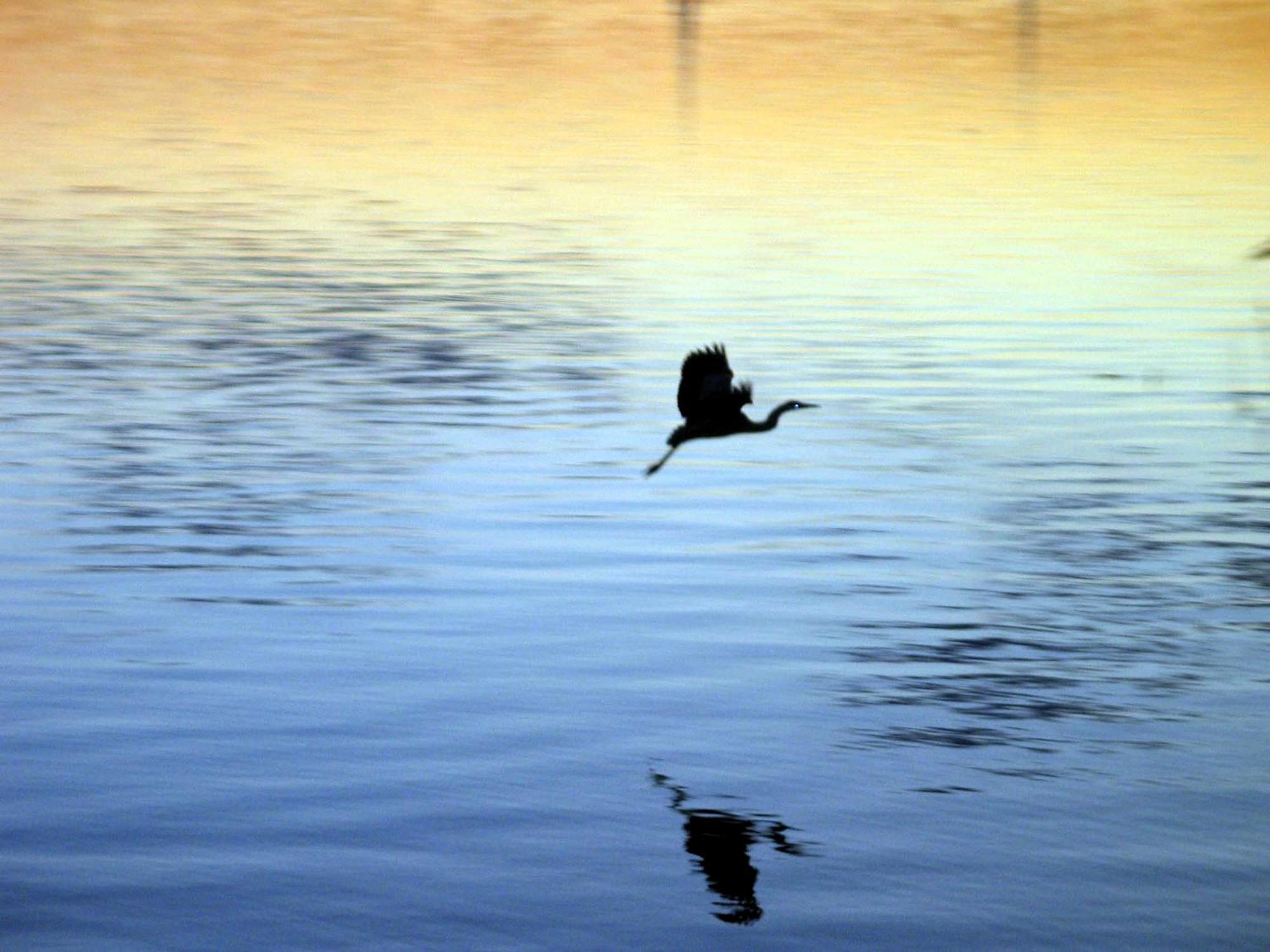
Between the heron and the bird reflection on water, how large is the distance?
3371 millimetres

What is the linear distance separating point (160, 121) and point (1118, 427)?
2842 cm

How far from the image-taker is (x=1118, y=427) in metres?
19.8

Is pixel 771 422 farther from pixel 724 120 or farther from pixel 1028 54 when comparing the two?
pixel 1028 54

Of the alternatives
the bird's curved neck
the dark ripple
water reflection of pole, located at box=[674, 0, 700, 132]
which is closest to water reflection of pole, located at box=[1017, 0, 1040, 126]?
water reflection of pole, located at box=[674, 0, 700, 132]

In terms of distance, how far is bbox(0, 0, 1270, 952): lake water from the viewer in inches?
408

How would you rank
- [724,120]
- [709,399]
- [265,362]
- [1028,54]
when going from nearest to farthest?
[709,399]
[265,362]
[724,120]
[1028,54]

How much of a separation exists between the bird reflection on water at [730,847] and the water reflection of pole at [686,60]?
33.2m

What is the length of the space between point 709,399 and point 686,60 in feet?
143

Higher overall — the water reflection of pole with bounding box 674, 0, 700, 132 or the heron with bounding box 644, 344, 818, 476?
the water reflection of pole with bounding box 674, 0, 700, 132

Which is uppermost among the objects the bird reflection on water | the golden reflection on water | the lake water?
the golden reflection on water

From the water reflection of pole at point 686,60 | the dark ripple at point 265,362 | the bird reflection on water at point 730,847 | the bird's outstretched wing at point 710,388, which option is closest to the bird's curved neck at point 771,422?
the bird's outstretched wing at point 710,388

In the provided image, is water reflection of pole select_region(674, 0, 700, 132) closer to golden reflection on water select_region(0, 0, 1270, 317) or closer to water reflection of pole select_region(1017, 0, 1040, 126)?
golden reflection on water select_region(0, 0, 1270, 317)

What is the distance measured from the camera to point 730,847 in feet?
34.9

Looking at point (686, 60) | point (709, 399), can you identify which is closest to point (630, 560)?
point (709, 399)
